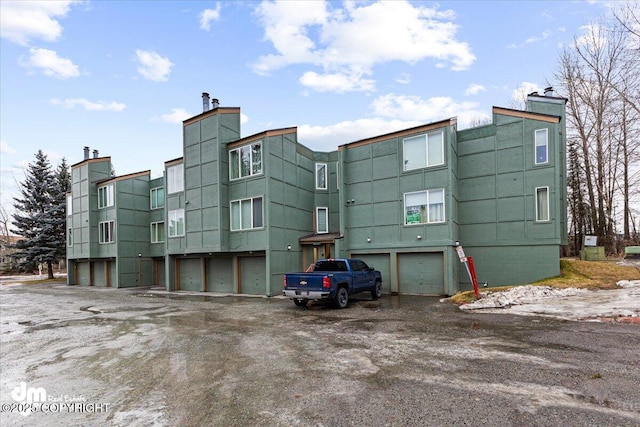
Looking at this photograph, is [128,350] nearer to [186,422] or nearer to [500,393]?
[186,422]

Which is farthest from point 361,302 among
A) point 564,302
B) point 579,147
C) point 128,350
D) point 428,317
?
point 579,147

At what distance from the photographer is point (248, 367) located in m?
6.51

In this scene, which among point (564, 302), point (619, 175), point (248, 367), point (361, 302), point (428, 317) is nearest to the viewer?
point (248, 367)

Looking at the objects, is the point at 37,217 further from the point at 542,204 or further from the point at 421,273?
the point at 542,204

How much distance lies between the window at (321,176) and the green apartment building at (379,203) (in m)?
0.07

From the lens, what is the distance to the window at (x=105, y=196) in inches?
1168

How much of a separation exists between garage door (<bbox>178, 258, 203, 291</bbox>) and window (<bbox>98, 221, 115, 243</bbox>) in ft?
30.4

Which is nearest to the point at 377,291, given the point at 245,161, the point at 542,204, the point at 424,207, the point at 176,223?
the point at 424,207

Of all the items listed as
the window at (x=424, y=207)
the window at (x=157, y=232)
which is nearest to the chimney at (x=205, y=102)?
the window at (x=157, y=232)

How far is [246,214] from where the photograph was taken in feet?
65.9

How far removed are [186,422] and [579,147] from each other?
3499cm

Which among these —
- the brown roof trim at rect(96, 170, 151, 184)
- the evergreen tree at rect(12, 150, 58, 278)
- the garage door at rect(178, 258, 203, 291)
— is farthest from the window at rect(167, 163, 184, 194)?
the evergreen tree at rect(12, 150, 58, 278)

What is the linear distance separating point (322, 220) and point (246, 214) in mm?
5065

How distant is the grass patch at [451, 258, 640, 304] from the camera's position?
14.4m
